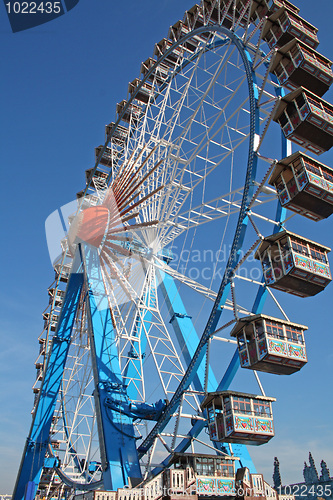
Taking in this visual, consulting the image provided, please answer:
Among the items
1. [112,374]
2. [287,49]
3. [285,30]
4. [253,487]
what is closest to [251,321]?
[253,487]

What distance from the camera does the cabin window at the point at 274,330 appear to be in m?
10.6

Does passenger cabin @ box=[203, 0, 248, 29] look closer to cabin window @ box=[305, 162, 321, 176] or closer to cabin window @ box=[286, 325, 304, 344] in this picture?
cabin window @ box=[305, 162, 321, 176]

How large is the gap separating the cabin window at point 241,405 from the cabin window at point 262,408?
197 millimetres

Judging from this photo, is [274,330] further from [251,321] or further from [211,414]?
[211,414]

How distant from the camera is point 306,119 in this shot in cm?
1209

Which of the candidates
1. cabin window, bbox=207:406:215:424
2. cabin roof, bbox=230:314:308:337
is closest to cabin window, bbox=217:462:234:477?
cabin window, bbox=207:406:215:424

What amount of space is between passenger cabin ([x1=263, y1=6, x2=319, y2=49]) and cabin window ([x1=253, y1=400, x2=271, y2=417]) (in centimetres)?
1098

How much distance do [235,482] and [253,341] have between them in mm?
3279

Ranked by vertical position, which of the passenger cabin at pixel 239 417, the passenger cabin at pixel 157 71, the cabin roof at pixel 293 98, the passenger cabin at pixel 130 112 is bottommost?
the passenger cabin at pixel 239 417

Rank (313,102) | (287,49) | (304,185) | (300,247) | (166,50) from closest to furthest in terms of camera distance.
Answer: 1. (300,247)
2. (304,185)
3. (313,102)
4. (287,49)
5. (166,50)

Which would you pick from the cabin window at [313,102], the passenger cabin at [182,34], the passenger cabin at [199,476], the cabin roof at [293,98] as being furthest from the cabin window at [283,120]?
the passenger cabin at [199,476]

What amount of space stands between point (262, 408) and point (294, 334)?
79.1 inches

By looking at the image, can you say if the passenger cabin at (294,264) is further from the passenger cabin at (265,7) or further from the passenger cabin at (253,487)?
the passenger cabin at (265,7)

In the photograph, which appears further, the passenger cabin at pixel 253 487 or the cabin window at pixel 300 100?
the cabin window at pixel 300 100
